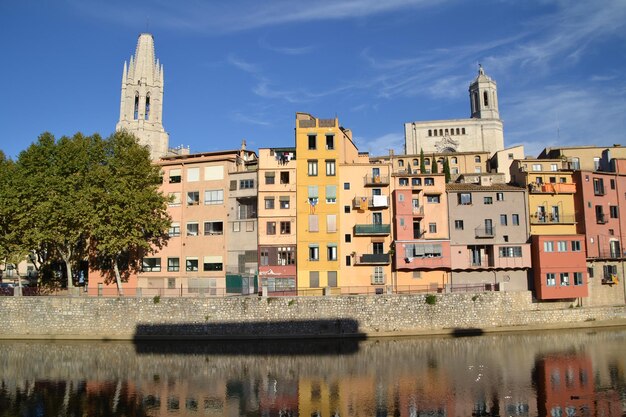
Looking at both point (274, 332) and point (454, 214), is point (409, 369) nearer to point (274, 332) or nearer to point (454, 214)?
point (274, 332)

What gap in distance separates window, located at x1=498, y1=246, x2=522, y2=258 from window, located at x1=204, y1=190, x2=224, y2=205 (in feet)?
107

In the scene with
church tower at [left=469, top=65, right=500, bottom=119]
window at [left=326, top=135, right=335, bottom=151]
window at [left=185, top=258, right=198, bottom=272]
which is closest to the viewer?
window at [left=326, top=135, right=335, bottom=151]

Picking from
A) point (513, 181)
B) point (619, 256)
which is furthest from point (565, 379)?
point (513, 181)

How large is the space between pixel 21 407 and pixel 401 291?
36.1 m

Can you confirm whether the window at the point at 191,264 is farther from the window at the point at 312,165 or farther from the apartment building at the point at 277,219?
the window at the point at 312,165

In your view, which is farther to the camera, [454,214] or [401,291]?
[454,214]

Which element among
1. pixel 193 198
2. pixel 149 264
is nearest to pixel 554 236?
pixel 193 198

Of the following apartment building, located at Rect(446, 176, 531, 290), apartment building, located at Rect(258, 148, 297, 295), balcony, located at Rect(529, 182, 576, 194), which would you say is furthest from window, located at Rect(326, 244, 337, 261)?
balcony, located at Rect(529, 182, 576, 194)

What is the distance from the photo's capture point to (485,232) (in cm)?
5709

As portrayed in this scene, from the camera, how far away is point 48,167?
5438cm

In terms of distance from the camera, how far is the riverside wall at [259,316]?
159ft

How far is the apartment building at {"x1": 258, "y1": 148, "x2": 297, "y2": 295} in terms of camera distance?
55969 millimetres

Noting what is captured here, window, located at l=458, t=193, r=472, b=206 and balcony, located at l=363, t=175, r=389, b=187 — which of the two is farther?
window, located at l=458, t=193, r=472, b=206

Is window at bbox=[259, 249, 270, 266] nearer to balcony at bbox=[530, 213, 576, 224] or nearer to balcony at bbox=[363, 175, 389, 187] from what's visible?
balcony at bbox=[363, 175, 389, 187]
